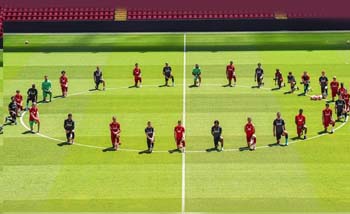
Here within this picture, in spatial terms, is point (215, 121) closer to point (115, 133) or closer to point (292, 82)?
point (115, 133)

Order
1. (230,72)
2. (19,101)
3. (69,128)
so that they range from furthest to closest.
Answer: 1. (230,72)
2. (19,101)
3. (69,128)

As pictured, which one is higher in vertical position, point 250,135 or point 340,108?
point 340,108

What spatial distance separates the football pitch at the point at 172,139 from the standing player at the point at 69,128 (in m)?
0.42

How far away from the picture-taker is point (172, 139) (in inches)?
1436

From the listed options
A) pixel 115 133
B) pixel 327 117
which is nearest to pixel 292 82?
pixel 327 117

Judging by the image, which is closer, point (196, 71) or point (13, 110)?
point (13, 110)

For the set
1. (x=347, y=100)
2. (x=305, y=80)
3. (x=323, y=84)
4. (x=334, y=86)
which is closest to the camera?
(x=347, y=100)

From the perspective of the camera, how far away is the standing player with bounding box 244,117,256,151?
34.2 m

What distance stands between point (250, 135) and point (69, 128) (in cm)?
788

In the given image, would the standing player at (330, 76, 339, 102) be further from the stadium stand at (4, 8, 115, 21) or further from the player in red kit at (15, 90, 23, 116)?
the stadium stand at (4, 8, 115, 21)

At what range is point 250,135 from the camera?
34438mm

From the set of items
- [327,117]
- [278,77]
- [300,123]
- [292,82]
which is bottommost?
[300,123]

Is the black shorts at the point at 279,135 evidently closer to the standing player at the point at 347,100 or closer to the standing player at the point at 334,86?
the standing player at the point at 347,100

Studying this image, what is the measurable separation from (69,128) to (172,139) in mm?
4722
